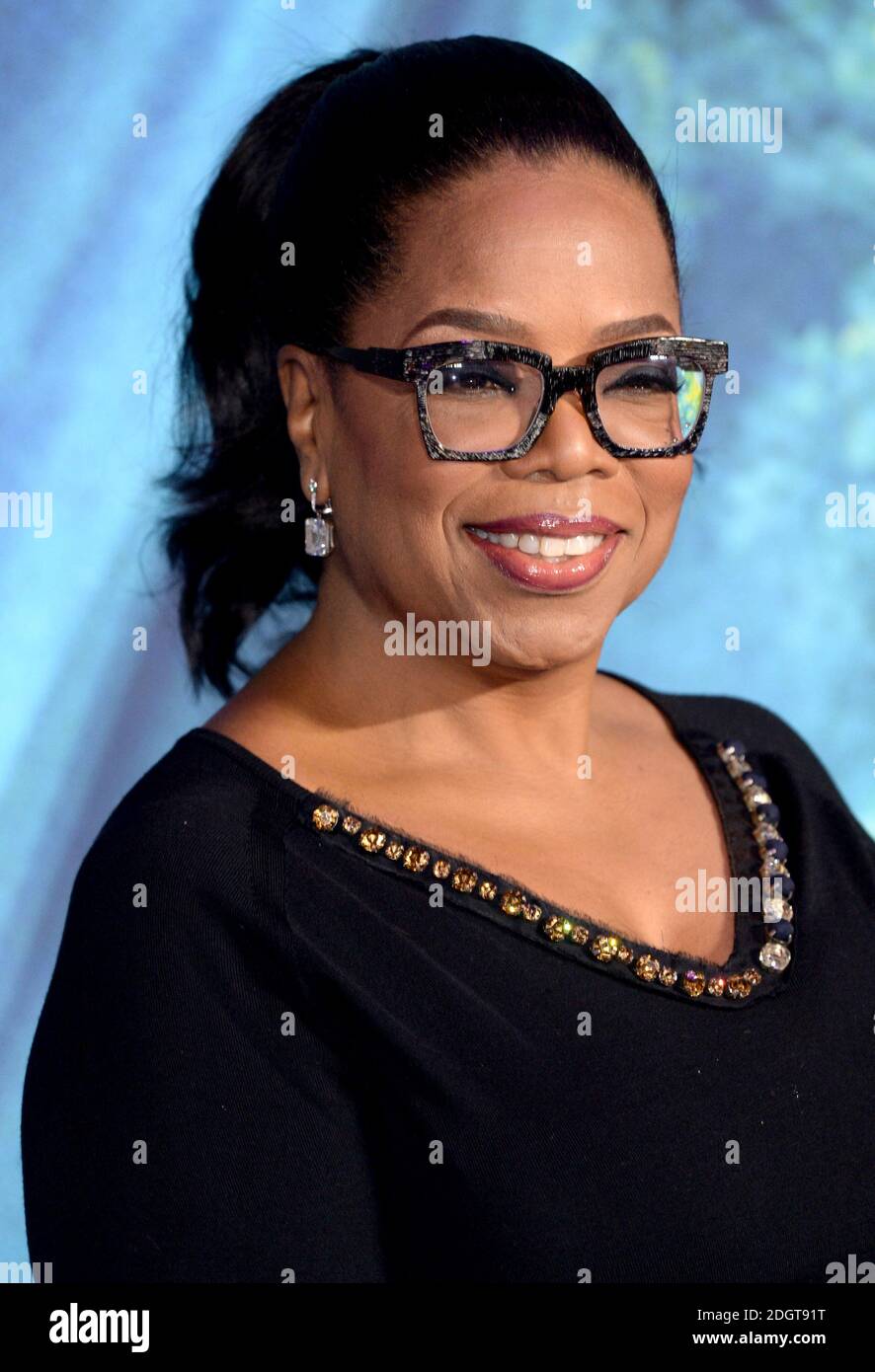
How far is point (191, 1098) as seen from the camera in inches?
63.2

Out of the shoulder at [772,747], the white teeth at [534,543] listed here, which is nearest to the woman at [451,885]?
the white teeth at [534,543]

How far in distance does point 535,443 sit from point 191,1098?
68cm

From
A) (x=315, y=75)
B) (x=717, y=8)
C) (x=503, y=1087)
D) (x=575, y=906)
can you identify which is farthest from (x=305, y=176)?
(x=717, y=8)

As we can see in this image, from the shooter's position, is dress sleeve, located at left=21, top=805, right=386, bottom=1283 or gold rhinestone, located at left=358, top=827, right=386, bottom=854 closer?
dress sleeve, located at left=21, top=805, right=386, bottom=1283

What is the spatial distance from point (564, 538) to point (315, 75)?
66 cm

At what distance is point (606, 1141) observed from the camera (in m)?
1.67

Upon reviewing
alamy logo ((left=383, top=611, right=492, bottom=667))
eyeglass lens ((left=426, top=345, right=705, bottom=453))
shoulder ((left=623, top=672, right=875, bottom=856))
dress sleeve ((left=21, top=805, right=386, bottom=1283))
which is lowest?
dress sleeve ((left=21, top=805, right=386, bottom=1283))

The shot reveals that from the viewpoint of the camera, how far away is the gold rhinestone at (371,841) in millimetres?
1731

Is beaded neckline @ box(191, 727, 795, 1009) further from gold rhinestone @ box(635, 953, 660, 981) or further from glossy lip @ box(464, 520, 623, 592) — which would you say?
glossy lip @ box(464, 520, 623, 592)

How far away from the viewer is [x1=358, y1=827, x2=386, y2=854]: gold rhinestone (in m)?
1.73

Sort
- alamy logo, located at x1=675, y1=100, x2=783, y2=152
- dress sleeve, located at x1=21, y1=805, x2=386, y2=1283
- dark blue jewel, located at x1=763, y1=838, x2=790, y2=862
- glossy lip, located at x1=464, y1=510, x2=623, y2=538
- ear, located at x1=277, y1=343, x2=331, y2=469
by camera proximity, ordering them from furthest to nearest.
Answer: alamy logo, located at x1=675, y1=100, x2=783, y2=152 → dark blue jewel, located at x1=763, y1=838, x2=790, y2=862 → ear, located at x1=277, y1=343, x2=331, y2=469 → glossy lip, located at x1=464, y1=510, x2=623, y2=538 → dress sleeve, located at x1=21, y1=805, x2=386, y2=1283
